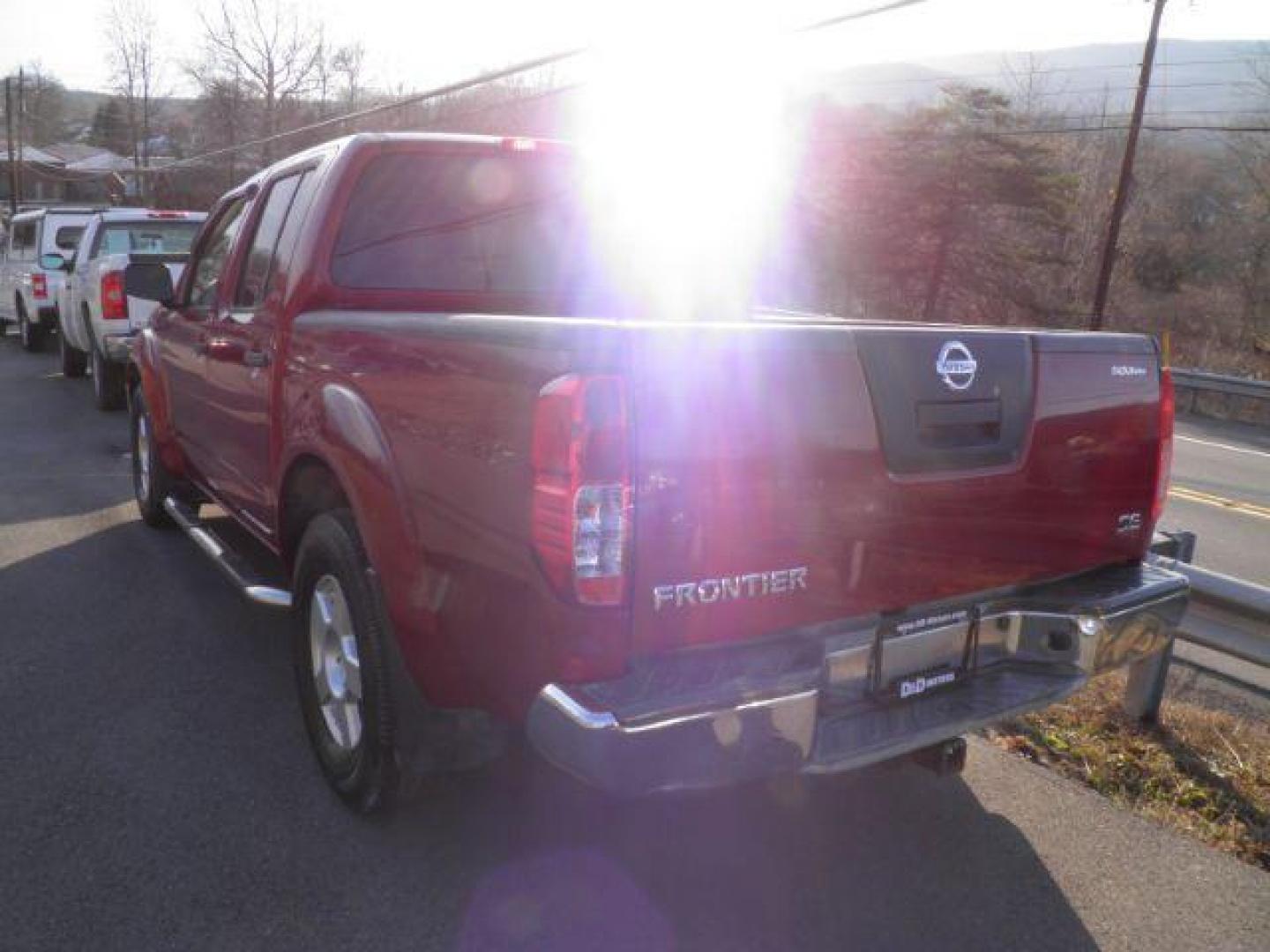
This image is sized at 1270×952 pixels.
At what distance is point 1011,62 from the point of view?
5016 cm

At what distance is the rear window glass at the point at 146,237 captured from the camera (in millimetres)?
11922

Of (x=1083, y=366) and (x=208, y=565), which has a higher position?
(x=1083, y=366)

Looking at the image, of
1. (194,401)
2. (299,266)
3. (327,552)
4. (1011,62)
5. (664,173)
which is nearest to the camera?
(327,552)

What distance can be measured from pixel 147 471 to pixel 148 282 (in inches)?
51.9

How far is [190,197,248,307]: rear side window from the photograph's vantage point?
4848 millimetres

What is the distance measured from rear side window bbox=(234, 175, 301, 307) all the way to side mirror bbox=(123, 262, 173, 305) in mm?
1125

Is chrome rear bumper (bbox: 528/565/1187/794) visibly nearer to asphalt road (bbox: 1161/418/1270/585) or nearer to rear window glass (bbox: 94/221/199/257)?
asphalt road (bbox: 1161/418/1270/585)

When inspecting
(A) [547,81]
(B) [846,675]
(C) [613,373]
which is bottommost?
(B) [846,675]

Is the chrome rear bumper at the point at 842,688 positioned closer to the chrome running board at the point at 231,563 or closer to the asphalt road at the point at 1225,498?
the chrome running board at the point at 231,563

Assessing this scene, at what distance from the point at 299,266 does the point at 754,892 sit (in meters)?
2.56

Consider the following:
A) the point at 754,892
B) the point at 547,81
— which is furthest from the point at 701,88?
the point at 547,81

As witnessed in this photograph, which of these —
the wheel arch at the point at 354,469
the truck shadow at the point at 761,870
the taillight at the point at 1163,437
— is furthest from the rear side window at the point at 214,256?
the taillight at the point at 1163,437

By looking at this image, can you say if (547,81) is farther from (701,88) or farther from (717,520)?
(717,520)

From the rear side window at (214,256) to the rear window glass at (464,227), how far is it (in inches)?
46.6
